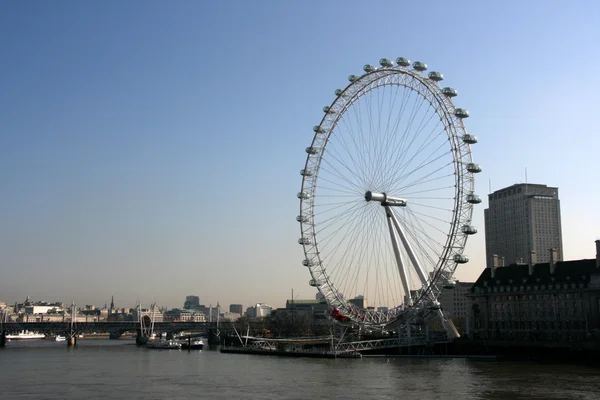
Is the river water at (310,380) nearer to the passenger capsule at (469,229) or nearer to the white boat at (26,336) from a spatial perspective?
the passenger capsule at (469,229)

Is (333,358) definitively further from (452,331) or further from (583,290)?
(583,290)

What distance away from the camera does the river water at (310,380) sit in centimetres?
4191

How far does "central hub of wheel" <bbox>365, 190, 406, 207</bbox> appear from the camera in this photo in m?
63.9

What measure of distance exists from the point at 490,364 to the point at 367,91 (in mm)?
27416

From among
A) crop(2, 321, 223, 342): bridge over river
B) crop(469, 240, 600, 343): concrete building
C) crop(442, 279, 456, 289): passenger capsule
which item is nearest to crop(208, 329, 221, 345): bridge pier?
crop(2, 321, 223, 342): bridge over river

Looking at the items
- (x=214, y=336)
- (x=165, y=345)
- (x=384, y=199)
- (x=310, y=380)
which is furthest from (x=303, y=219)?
(x=214, y=336)

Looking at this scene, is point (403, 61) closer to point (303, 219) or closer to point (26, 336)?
point (303, 219)

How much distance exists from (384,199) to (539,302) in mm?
23819

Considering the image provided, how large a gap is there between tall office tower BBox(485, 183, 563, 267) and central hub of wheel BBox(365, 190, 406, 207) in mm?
110097

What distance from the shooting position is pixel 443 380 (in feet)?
157

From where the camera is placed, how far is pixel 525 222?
171625 millimetres

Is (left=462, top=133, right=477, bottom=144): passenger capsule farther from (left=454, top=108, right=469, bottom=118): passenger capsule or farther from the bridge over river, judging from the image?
the bridge over river

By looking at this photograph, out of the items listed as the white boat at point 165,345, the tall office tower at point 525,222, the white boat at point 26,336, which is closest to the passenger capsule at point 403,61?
the white boat at point 165,345

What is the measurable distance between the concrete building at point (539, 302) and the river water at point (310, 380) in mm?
14398
